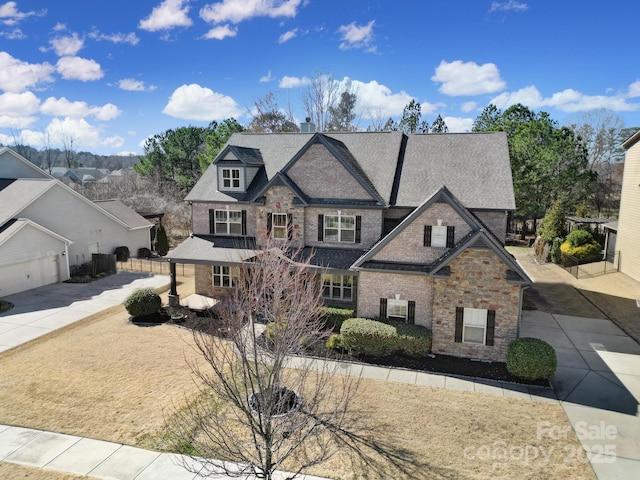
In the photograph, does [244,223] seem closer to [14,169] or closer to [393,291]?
[393,291]

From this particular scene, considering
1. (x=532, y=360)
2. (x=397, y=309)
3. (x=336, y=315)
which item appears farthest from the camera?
(x=336, y=315)

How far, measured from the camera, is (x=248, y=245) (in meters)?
23.9

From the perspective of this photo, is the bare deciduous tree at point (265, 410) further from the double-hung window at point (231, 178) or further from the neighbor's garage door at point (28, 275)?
the neighbor's garage door at point (28, 275)

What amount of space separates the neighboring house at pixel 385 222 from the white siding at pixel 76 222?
12771mm

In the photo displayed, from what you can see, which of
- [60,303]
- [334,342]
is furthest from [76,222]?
[334,342]

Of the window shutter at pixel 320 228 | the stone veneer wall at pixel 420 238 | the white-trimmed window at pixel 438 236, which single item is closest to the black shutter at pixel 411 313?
the stone veneer wall at pixel 420 238

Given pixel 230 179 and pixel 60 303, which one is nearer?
pixel 60 303

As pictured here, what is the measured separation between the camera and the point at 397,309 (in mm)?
18672

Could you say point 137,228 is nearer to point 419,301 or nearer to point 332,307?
point 332,307

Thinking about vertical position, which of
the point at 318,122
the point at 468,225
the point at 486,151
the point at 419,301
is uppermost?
the point at 318,122

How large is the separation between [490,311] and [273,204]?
39.8 ft

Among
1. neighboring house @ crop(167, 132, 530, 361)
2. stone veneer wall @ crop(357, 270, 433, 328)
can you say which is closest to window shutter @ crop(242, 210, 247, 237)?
neighboring house @ crop(167, 132, 530, 361)

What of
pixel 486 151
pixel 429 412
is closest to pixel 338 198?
pixel 486 151

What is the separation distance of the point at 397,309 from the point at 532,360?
219 inches
